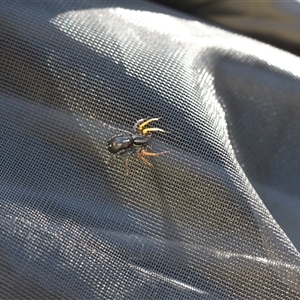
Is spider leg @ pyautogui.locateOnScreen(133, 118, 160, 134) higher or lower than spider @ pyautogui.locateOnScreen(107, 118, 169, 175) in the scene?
higher

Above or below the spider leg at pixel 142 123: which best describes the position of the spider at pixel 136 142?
below

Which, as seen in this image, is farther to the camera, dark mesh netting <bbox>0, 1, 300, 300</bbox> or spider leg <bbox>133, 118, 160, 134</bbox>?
spider leg <bbox>133, 118, 160, 134</bbox>

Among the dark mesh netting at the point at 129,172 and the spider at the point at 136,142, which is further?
the spider at the point at 136,142

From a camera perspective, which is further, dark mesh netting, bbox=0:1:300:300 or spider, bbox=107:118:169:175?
spider, bbox=107:118:169:175

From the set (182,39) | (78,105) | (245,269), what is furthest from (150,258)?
(182,39)
